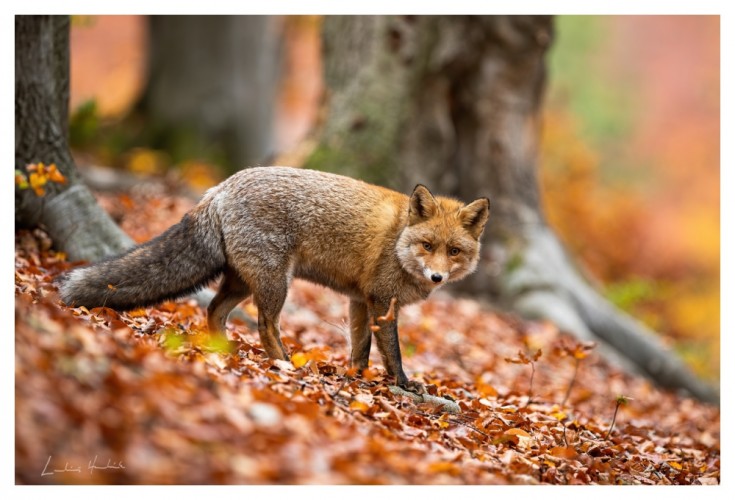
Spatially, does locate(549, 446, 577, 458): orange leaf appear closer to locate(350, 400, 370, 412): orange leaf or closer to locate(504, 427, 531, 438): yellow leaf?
locate(504, 427, 531, 438): yellow leaf

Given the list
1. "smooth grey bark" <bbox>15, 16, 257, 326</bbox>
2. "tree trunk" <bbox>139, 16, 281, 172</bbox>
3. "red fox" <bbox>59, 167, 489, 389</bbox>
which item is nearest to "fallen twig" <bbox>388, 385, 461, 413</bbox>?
"red fox" <bbox>59, 167, 489, 389</bbox>

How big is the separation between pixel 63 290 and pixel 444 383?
3.53 metres

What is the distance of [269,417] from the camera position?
4.16 metres

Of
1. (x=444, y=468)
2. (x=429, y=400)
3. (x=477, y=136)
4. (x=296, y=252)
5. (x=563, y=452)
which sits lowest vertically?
(x=563, y=452)

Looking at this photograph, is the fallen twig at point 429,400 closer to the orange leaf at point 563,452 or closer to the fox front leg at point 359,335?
the fox front leg at point 359,335

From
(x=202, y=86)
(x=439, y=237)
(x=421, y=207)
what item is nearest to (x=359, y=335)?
(x=439, y=237)

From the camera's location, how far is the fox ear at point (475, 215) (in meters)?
6.16

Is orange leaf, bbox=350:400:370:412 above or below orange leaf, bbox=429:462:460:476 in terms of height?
above

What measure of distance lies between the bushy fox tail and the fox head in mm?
1576

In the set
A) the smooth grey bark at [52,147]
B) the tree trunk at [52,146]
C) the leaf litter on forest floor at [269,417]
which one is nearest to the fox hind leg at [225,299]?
the leaf litter on forest floor at [269,417]

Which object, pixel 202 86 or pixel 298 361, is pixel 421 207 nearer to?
pixel 298 361

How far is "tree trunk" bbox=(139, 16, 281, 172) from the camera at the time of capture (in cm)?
1731

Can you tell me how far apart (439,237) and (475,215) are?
0.43 meters
